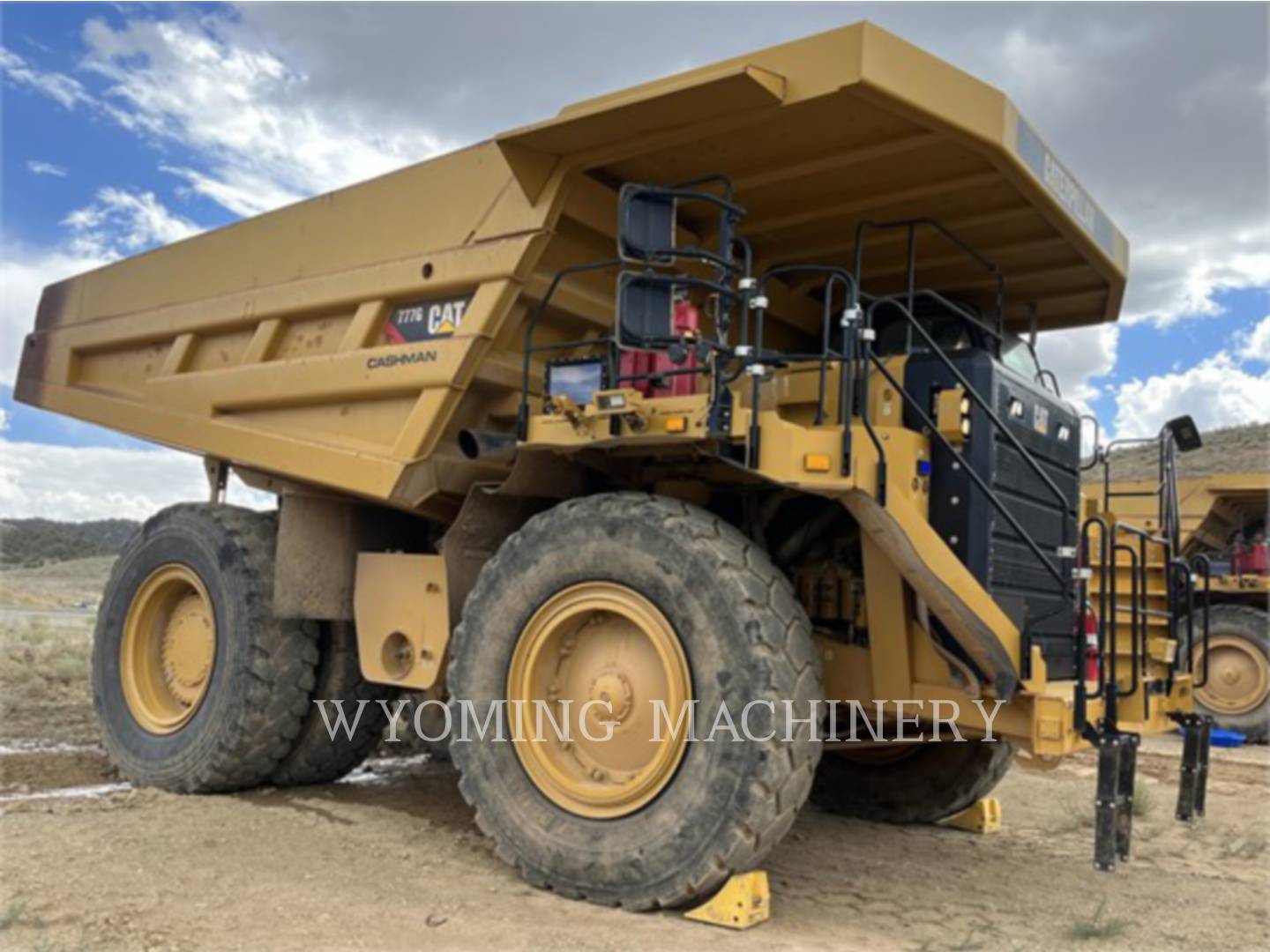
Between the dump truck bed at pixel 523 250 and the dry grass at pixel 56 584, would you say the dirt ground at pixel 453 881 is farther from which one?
the dry grass at pixel 56 584

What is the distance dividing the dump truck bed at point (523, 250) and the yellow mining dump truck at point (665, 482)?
22 millimetres

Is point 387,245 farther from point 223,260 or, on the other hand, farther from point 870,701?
point 870,701

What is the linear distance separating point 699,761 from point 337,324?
3.37 meters

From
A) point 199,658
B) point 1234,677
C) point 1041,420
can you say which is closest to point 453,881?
point 199,658

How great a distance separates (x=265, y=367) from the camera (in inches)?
259

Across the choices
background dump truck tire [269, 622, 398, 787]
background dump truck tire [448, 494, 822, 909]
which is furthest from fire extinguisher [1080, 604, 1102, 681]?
background dump truck tire [269, 622, 398, 787]

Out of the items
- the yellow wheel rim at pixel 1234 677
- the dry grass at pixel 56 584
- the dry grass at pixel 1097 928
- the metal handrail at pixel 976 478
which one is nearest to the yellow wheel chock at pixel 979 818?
the dry grass at pixel 1097 928

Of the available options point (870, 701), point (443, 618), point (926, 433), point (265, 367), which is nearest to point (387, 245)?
point (265, 367)

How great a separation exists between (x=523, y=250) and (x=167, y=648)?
140 inches

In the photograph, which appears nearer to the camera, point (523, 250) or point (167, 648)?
point (523, 250)

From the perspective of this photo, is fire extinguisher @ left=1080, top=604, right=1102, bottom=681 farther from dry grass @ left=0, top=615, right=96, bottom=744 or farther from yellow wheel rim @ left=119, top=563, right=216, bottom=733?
dry grass @ left=0, top=615, right=96, bottom=744

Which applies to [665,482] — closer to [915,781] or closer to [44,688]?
[915,781]

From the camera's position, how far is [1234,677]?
12.5 m

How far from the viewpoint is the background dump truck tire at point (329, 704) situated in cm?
664
